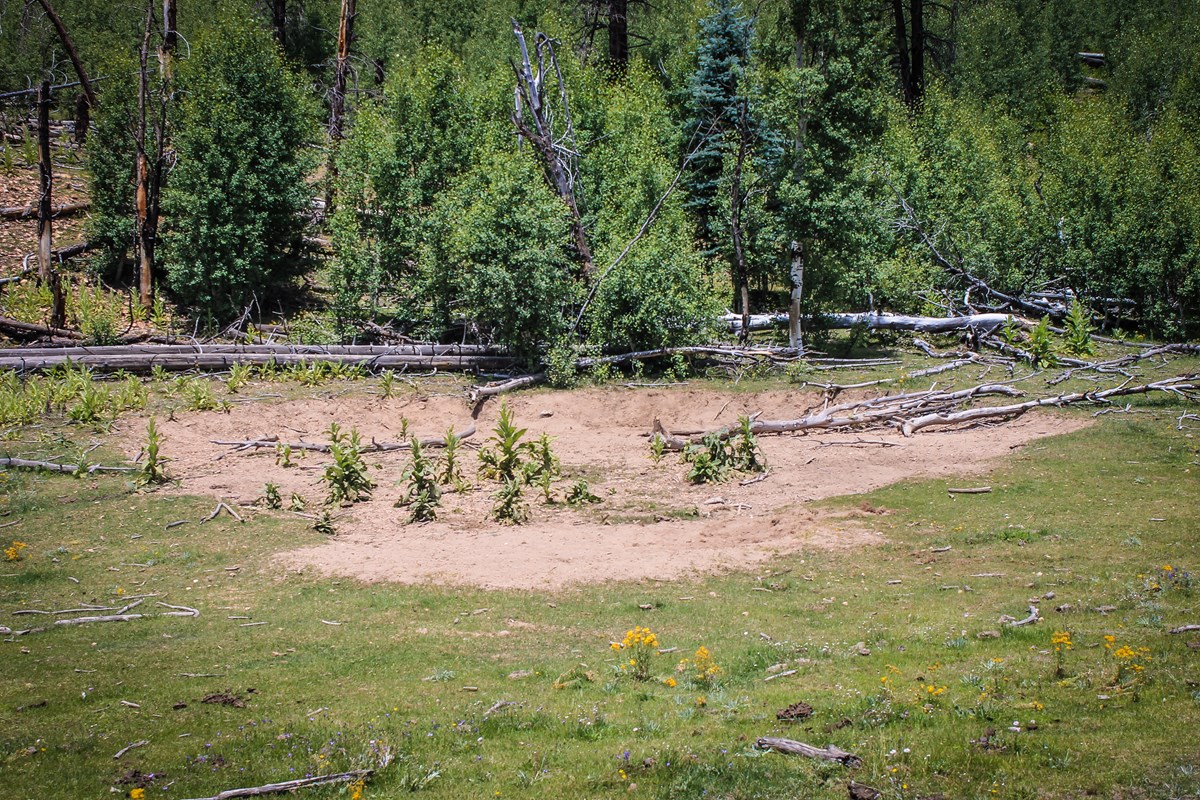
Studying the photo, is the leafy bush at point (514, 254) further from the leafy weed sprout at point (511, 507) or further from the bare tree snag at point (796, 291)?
the leafy weed sprout at point (511, 507)

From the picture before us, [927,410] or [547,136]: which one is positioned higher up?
[547,136]

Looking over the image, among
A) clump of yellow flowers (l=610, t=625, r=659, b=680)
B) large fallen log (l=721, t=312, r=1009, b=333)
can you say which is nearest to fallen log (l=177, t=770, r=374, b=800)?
clump of yellow flowers (l=610, t=625, r=659, b=680)


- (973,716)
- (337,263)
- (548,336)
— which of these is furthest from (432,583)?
→ (337,263)

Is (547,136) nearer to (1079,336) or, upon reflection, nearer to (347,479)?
(347,479)

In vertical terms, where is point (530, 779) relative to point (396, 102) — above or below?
below

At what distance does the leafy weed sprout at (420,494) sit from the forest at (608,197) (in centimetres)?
687

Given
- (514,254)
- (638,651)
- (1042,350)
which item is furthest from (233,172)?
(638,651)

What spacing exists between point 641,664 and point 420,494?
5.68 m

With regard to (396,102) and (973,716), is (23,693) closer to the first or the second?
(973,716)

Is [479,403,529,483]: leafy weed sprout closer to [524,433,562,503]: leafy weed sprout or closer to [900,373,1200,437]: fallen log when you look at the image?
[524,433,562,503]: leafy weed sprout

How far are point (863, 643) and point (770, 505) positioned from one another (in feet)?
15.7

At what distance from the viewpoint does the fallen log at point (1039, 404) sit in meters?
16.0

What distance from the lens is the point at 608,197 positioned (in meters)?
23.4

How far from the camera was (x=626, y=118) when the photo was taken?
82.6 feet
